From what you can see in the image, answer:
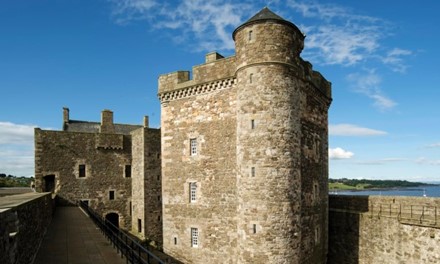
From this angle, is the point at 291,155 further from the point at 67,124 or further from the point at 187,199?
the point at 67,124

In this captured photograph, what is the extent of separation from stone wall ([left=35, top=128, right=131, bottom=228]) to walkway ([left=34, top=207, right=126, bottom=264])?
11946 mm

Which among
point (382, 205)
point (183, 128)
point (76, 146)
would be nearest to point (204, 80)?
point (183, 128)

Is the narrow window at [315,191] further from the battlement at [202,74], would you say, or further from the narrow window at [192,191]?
the battlement at [202,74]

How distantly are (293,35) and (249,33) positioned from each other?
2.11 m

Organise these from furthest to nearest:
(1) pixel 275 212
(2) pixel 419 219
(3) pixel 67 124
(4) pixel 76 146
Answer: (3) pixel 67 124 → (4) pixel 76 146 → (2) pixel 419 219 → (1) pixel 275 212

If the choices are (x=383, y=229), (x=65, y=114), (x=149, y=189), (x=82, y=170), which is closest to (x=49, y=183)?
(x=82, y=170)

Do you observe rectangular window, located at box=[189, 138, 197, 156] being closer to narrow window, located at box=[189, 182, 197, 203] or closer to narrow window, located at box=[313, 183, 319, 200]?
narrow window, located at box=[189, 182, 197, 203]

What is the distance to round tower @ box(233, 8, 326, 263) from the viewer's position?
13.8 meters

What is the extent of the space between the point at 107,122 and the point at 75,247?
23.9m

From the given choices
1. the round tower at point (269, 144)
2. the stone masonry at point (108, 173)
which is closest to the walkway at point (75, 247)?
the round tower at point (269, 144)

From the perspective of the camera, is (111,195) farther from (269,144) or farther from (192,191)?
(269,144)

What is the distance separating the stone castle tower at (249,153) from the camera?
1398 centimetres

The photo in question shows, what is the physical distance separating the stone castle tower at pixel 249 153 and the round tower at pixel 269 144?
45 mm

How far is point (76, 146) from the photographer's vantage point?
2880 centimetres
